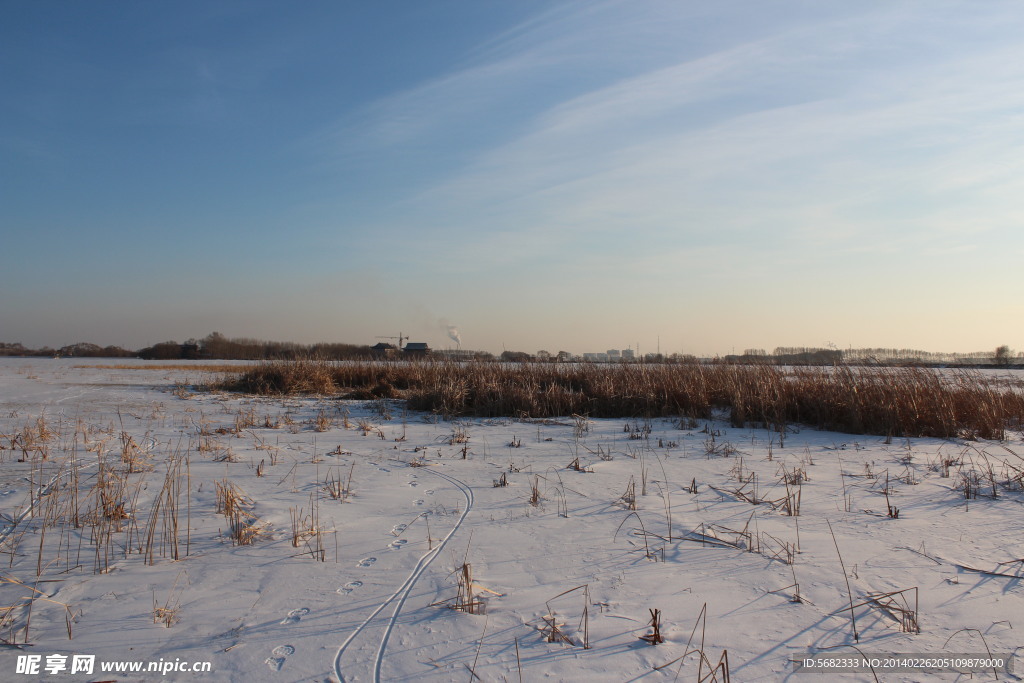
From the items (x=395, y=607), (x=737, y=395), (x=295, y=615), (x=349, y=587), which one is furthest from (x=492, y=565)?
(x=737, y=395)

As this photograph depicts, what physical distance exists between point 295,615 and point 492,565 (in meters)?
1.06

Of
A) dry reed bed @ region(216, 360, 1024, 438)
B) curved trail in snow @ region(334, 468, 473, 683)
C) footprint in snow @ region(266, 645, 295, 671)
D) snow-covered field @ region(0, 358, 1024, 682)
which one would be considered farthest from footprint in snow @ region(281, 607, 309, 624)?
dry reed bed @ region(216, 360, 1024, 438)

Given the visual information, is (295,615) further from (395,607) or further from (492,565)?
(492,565)

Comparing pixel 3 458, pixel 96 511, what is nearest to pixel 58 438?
pixel 3 458

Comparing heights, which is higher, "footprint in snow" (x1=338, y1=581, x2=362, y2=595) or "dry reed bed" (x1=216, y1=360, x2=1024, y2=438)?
"dry reed bed" (x1=216, y1=360, x2=1024, y2=438)

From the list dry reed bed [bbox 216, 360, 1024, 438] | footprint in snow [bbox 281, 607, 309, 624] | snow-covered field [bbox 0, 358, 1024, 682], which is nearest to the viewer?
snow-covered field [bbox 0, 358, 1024, 682]

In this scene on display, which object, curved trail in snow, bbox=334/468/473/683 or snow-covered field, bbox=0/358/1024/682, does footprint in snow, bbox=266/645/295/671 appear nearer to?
snow-covered field, bbox=0/358/1024/682

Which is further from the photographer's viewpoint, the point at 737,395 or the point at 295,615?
the point at 737,395

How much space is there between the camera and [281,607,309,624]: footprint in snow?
245cm

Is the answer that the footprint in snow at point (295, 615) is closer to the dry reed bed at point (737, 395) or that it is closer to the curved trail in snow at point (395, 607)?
the curved trail in snow at point (395, 607)

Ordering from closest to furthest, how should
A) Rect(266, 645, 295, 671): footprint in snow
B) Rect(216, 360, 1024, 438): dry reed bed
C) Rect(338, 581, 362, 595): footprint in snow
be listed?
1. Rect(266, 645, 295, 671): footprint in snow
2. Rect(338, 581, 362, 595): footprint in snow
3. Rect(216, 360, 1024, 438): dry reed bed

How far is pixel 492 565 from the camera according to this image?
10.1 ft

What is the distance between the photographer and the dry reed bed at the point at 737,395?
8430mm

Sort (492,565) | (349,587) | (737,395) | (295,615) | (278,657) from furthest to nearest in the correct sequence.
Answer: (737,395) < (492,565) < (349,587) < (295,615) < (278,657)
